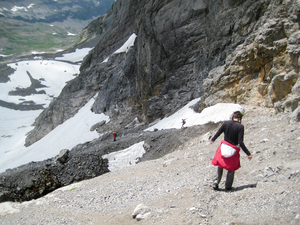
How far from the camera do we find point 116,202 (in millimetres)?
6531

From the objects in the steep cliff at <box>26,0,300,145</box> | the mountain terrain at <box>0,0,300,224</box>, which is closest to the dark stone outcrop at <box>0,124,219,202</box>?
the mountain terrain at <box>0,0,300,224</box>

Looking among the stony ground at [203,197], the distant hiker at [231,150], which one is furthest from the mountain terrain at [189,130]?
the distant hiker at [231,150]

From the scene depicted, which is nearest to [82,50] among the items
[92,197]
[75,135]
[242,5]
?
[75,135]

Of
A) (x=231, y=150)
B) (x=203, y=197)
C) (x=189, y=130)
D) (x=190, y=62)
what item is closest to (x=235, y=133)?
(x=231, y=150)

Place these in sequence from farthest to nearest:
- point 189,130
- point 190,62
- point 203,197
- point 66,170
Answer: point 190,62, point 189,130, point 66,170, point 203,197

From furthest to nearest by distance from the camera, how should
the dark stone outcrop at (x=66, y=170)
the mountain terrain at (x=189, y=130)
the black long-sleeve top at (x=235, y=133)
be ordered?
1. the dark stone outcrop at (x=66, y=170)
2. the black long-sleeve top at (x=235, y=133)
3. the mountain terrain at (x=189, y=130)

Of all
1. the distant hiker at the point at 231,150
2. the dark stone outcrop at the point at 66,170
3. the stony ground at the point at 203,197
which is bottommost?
the dark stone outcrop at the point at 66,170

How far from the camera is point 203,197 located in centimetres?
474

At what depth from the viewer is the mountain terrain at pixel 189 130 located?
177 inches

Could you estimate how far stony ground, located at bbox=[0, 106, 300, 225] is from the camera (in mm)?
3646

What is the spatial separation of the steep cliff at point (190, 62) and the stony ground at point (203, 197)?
16.0 feet

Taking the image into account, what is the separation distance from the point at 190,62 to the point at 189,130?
1334 centimetres

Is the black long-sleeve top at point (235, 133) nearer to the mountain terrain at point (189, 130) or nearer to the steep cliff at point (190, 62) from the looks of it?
the mountain terrain at point (189, 130)

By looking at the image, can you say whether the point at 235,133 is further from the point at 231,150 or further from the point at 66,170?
the point at 66,170
